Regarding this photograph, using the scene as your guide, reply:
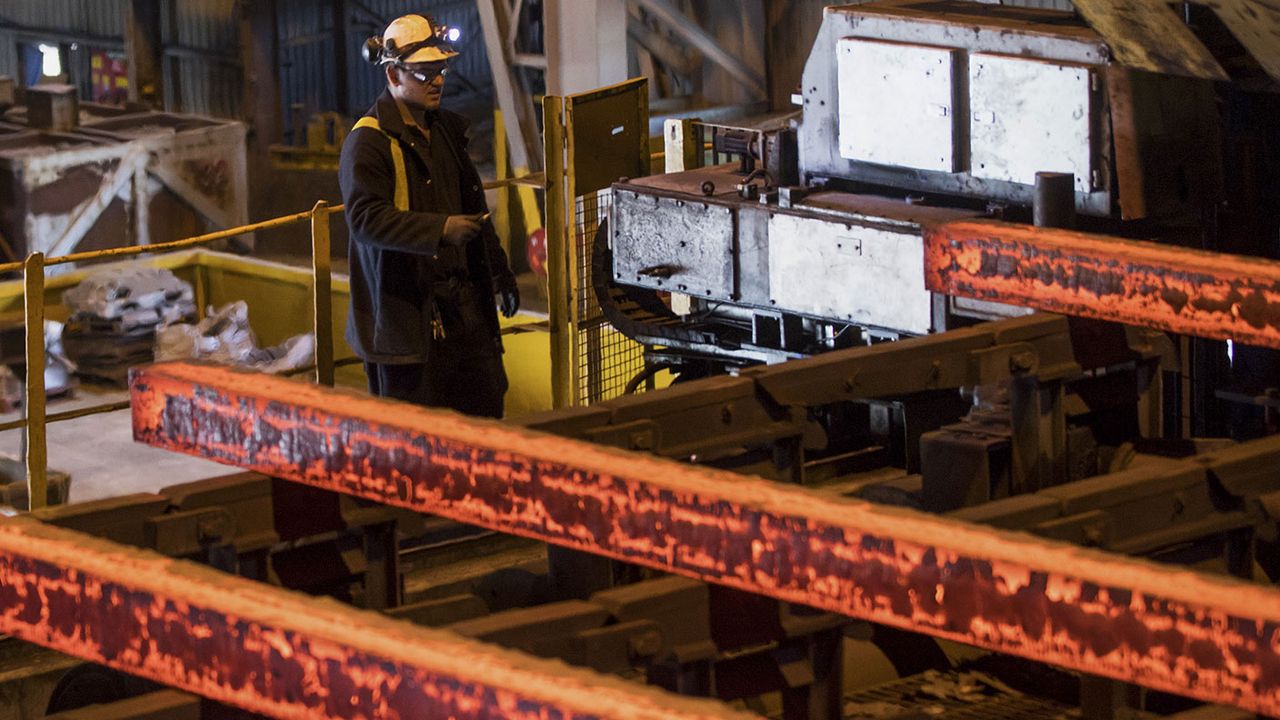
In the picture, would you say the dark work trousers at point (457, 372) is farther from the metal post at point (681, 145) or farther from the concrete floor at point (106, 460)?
the concrete floor at point (106, 460)

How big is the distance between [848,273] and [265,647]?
14.5ft

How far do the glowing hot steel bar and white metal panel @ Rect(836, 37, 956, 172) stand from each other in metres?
3.75

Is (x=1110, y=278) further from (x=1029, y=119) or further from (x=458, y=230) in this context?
(x=1029, y=119)

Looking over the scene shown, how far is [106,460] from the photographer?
1087cm

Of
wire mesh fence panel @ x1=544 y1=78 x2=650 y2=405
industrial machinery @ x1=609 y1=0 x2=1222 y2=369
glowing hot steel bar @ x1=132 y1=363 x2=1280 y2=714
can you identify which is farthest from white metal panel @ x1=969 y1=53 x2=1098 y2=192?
glowing hot steel bar @ x1=132 y1=363 x2=1280 y2=714

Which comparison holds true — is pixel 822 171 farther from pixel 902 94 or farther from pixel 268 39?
pixel 268 39

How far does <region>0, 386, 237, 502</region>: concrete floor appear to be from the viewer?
34.0ft

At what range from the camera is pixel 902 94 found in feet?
23.5

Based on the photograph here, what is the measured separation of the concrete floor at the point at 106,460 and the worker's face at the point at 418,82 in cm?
432

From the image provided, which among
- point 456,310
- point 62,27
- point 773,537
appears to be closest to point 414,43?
point 456,310

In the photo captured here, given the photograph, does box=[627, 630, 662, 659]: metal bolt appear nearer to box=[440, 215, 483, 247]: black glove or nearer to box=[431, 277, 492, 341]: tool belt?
box=[440, 215, 483, 247]: black glove

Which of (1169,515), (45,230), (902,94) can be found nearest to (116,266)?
(45,230)

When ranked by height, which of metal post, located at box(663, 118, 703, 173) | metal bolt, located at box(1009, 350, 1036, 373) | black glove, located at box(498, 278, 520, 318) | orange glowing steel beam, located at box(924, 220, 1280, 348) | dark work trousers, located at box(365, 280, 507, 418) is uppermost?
metal post, located at box(663, 118, 703, 173)

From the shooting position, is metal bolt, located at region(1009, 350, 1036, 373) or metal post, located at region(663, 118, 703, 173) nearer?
metal bolt, located at region(1009, 350, 1036, 373)
